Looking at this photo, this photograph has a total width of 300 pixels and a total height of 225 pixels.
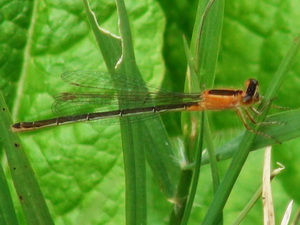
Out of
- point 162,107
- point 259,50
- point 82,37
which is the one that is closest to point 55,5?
point 82,37

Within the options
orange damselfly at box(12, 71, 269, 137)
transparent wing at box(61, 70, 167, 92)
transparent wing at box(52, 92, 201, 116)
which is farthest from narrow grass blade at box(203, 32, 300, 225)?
transparent wing at box(61, 70, 167, 92)

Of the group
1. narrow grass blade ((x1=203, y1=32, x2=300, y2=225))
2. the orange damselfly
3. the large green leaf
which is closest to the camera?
narrow grass blade ((x1=203, y1=32, x2=300, y2=225))

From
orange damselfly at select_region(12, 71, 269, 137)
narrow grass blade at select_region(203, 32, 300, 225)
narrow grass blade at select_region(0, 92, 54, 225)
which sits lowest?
narrow grass blade at select_region(0, 92, 54, 225)

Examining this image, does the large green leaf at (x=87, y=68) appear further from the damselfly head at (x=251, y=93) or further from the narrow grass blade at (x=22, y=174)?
the narrow grass blade at (x=22, y=174)

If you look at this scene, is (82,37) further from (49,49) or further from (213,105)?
(213,105)

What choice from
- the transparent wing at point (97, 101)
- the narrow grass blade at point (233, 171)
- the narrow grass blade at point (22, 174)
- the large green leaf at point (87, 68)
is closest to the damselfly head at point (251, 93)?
the transparent wing at point (97, 101)

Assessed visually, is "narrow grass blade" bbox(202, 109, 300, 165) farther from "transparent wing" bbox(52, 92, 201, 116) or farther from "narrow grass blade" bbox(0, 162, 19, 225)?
"narrow grass blade" bbox(0, 162, 19, 225)
